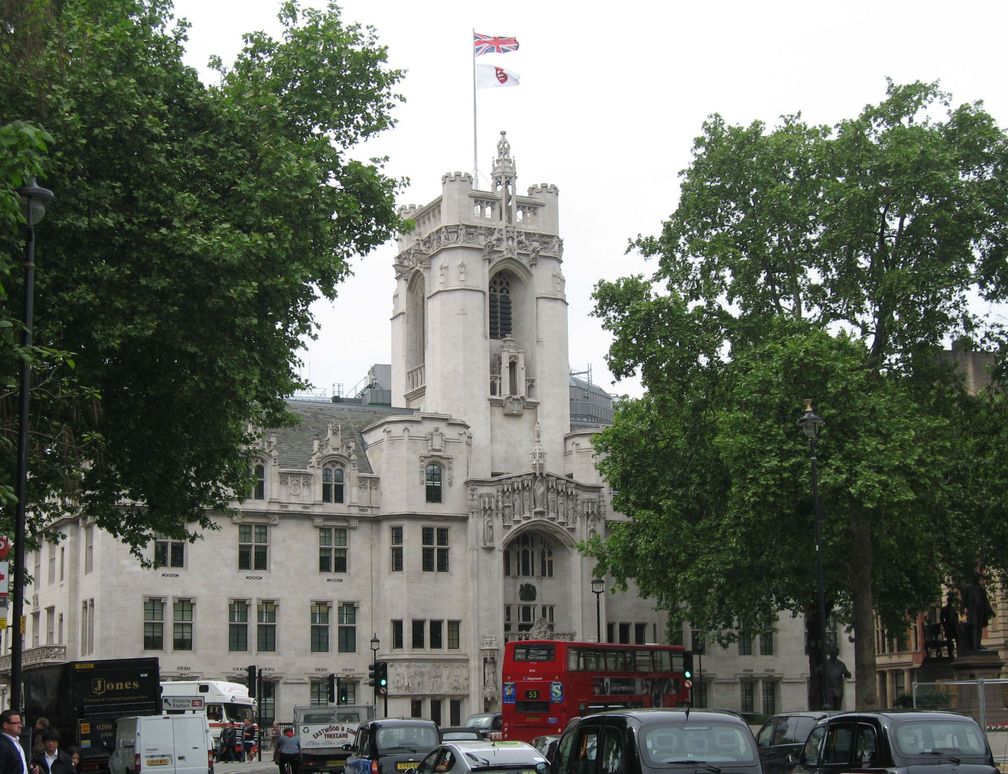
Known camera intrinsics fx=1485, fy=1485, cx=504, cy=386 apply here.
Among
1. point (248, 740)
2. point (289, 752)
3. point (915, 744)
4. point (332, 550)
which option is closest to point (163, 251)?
point (289, 752)

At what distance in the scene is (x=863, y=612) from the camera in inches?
1700

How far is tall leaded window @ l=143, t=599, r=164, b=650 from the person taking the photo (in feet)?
206

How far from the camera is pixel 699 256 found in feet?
158

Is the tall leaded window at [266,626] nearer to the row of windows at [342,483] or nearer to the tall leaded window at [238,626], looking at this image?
the tall leaded window at [238,626]

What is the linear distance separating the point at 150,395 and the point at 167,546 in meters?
35.9

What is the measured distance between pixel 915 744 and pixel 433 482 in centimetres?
5115

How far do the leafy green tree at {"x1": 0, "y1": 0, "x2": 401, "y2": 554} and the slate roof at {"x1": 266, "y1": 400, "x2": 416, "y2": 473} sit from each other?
3460cm

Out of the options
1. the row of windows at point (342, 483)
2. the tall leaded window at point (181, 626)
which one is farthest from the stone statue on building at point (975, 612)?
the tall leaded window at point (181, 626)

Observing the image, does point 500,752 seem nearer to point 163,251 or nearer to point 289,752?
point 163,251

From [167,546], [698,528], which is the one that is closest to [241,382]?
[698,528]

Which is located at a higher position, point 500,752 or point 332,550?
point 332,550

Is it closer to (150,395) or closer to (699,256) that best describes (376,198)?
(150,395)

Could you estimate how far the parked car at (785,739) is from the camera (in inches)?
1076

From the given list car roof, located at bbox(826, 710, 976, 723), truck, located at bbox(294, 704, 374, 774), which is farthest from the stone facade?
car roof, located at bbox(826, 710, 976, 723)
